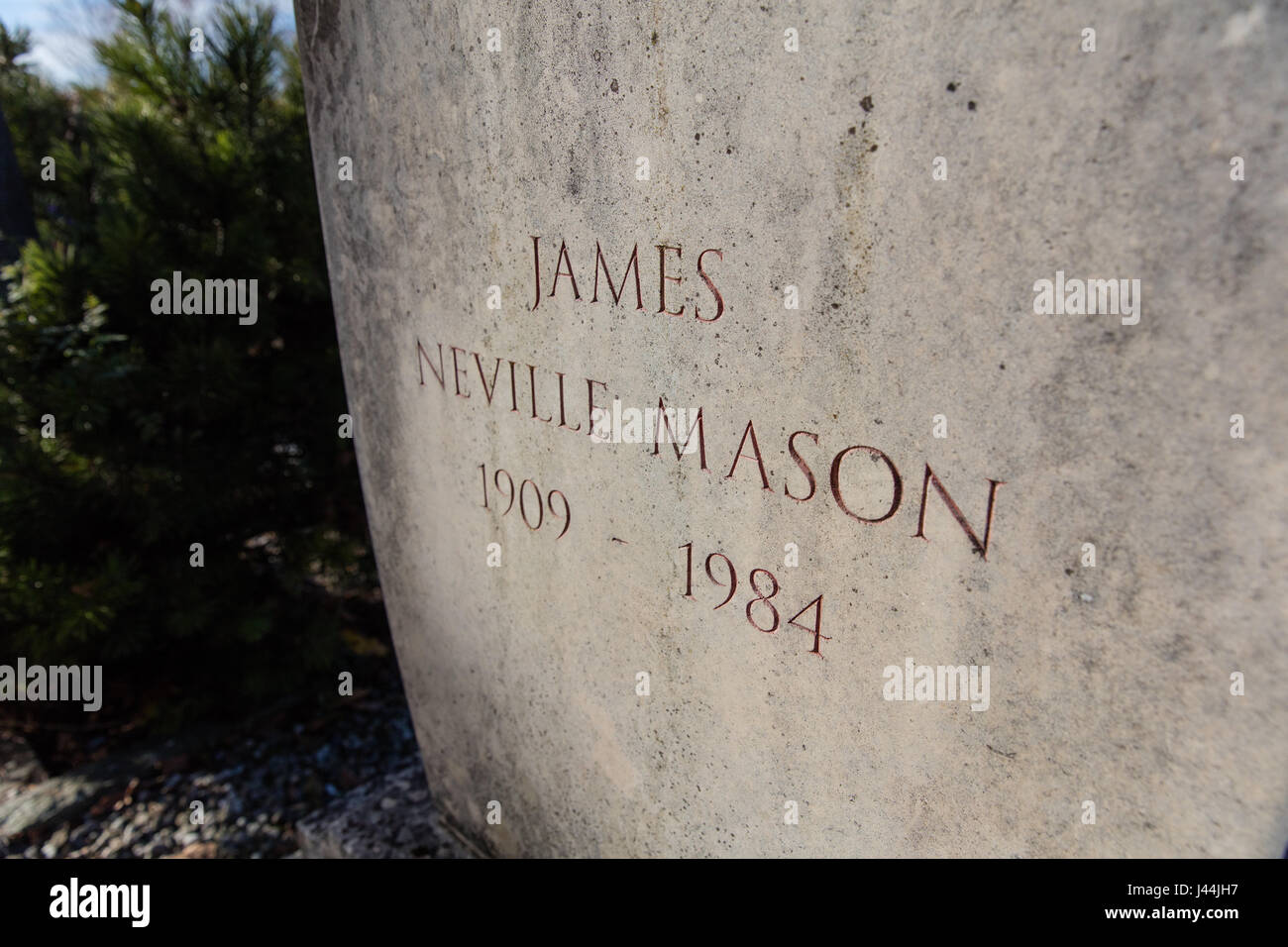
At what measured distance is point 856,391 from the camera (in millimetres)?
1238

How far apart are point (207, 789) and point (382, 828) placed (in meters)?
0.97

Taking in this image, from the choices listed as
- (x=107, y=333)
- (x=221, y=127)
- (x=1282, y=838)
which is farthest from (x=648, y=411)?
(x=221, y=127)

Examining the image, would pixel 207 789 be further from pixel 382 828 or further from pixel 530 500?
pixel 530 500

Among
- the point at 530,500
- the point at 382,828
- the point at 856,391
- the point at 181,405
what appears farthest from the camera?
the point at 181,405

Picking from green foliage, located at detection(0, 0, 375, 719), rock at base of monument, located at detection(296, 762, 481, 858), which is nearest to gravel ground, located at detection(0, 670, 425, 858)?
rock at base of monument, located at detection(296, 762, 481, 858)

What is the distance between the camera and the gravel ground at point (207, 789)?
290 centimetres

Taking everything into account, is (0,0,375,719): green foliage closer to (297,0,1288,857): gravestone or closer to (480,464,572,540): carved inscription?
(297,0,1288,857): gravestone

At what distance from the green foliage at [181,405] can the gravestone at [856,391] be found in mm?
1430

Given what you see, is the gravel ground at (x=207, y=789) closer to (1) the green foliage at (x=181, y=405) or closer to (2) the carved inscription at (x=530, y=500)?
(1) the green foliage at (x=181, y=405)

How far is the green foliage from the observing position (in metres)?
2.94

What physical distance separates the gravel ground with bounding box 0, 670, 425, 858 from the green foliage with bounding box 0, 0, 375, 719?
0.22m

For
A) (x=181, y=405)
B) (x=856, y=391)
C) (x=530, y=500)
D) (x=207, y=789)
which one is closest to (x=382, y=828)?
(x=207, y=789)
